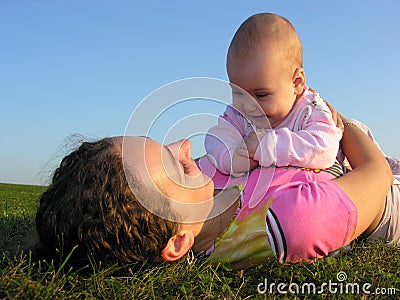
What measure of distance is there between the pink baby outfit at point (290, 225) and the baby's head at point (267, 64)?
3.28 ft

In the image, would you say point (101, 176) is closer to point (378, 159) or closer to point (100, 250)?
point (100, 250)

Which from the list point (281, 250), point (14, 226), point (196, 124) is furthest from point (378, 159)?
point (14, 226)

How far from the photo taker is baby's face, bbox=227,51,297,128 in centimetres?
429

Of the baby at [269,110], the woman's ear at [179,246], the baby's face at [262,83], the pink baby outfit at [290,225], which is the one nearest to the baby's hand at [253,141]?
the baby at [269,110]

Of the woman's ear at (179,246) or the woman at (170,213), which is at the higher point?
the woman at (170,213)

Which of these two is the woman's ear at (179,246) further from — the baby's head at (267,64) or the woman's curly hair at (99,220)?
the baby's head at (267,64)

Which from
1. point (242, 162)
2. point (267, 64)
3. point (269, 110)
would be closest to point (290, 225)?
point (242, 162)

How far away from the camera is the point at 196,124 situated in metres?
3.50

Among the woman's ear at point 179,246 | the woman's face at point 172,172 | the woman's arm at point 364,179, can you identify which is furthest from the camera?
the woman's arm at point 364,179

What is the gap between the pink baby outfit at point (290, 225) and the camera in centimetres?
Answer: 328

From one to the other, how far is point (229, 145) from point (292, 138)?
0.55 metres

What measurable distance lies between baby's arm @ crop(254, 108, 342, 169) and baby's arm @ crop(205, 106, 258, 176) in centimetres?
17

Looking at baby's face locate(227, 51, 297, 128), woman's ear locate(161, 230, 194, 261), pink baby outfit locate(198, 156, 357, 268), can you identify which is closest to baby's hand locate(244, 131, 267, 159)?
baby's face locate(227, 51, 297, 128)

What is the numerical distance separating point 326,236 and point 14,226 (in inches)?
144
